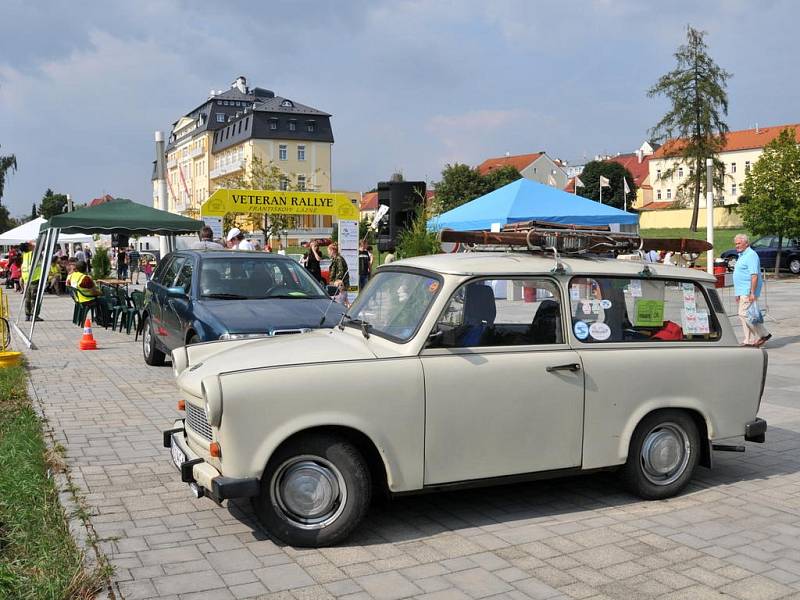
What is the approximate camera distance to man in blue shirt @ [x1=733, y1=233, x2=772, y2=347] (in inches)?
482

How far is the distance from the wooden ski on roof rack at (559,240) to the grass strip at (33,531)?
304cm

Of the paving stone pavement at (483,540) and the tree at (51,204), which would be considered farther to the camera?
the tree at (51,204)

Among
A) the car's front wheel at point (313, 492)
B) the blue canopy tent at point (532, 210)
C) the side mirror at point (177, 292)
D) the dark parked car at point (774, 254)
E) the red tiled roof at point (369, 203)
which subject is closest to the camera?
the car's front wheel at point (313, 492)

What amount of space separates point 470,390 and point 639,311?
155 centimetres

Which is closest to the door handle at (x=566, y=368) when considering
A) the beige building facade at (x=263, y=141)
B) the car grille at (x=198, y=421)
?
the car grille at (x=198, y=421)

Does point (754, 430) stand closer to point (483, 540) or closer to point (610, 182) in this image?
point (483, 540)

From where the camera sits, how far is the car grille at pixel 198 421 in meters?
4.88

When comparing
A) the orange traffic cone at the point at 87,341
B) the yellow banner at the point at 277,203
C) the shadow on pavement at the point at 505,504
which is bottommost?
the shadow on pavement at the point at 505,504

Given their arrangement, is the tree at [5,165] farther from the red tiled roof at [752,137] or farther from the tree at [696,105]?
the red tiled roof at [752,137]

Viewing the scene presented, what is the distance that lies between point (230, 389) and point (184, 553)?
39.1 inches

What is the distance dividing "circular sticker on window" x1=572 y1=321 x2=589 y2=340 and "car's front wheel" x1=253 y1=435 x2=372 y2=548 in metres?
1.73

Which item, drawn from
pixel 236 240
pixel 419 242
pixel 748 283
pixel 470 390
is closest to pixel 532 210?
pixel 419 242

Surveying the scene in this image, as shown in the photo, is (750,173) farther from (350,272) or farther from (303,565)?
(303,565)

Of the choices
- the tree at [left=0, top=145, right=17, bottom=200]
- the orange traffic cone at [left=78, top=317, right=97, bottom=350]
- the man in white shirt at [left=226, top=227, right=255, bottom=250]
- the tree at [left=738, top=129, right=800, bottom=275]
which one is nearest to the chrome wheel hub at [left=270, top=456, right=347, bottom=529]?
the orange traffic cone at [left=78, top=317, right=97, bottom=350]
